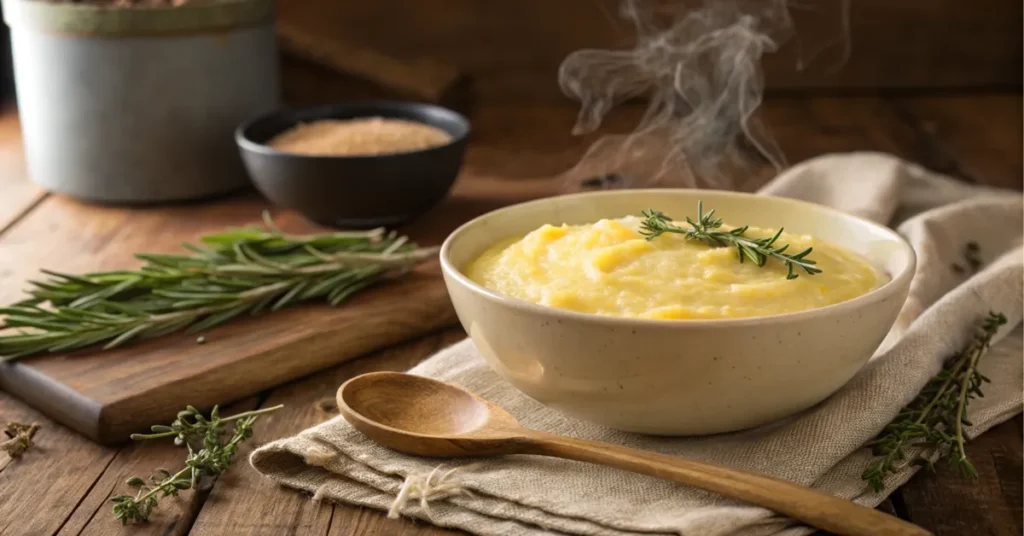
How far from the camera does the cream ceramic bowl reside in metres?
1.09

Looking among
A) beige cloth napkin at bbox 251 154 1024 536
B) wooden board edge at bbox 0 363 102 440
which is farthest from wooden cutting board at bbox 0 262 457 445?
beige cloth napkin at bbox 251 154 1024 536

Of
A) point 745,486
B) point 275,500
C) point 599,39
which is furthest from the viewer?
point 599,39

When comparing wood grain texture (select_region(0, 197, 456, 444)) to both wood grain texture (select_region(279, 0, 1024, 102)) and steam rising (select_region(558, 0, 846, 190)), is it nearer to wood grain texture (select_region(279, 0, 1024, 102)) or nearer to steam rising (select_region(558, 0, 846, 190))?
steam rising (select_region(558, 0, 846, 190))

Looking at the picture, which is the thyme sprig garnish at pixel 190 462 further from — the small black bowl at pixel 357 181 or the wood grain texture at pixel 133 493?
the small black bowl at pixel 357 181

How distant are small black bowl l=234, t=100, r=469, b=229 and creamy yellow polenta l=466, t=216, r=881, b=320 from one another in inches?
25.6

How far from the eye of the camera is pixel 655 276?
1205 mm

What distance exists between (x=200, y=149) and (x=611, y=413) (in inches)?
52.7

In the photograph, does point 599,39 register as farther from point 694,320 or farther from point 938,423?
point 694,320

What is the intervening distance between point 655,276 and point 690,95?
1034 millimetres

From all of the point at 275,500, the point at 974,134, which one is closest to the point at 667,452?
the point at 275,500

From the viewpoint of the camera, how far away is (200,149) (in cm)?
224

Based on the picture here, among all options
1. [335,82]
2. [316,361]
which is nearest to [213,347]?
[316,361]

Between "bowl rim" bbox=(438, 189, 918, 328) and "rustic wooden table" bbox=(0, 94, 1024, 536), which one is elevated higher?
"bowl rim" bbox=(438, 189, 918, 328)

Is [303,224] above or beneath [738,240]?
beneath
